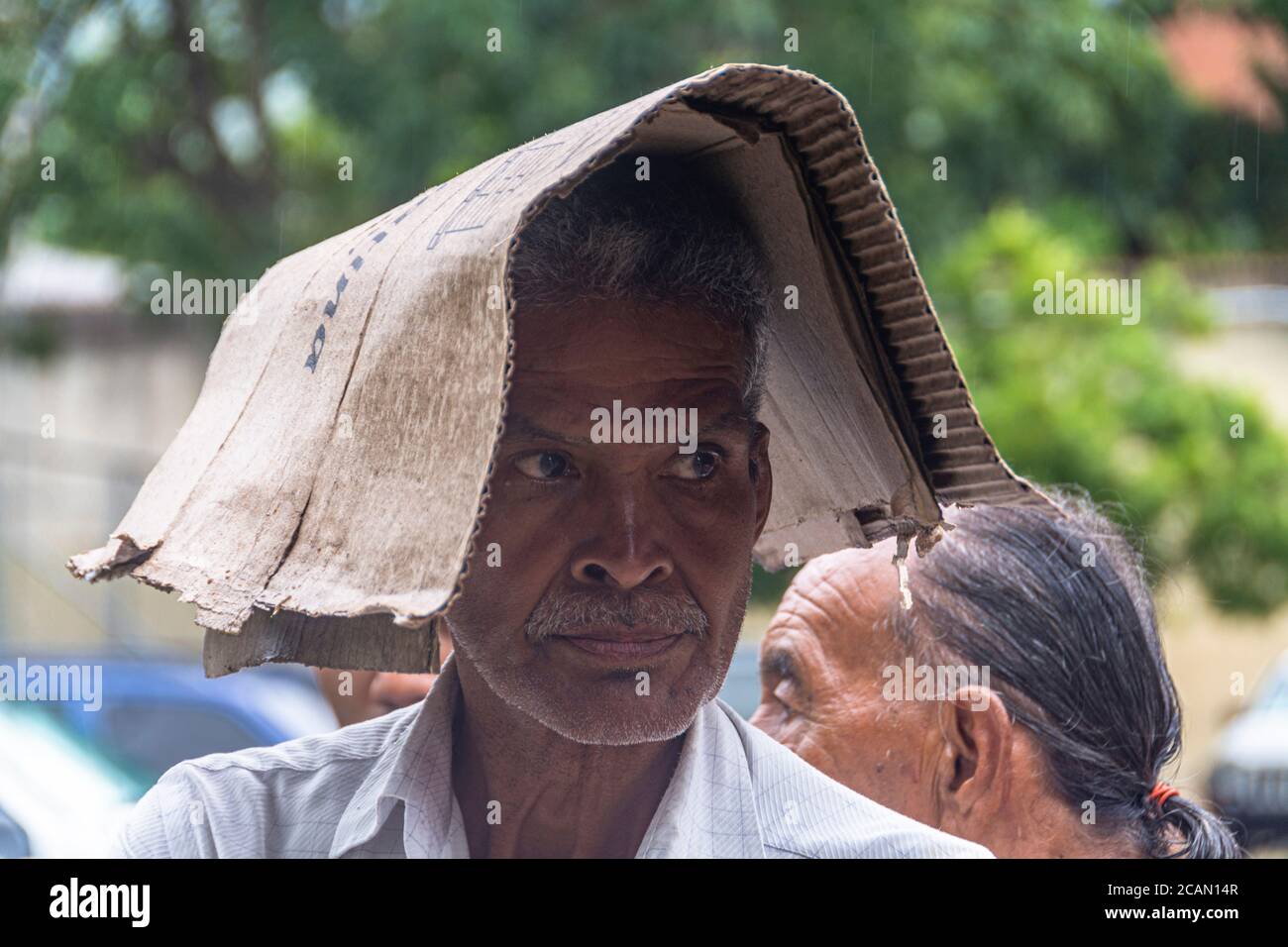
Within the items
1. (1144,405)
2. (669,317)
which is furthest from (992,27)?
(669,317)

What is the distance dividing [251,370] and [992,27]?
8.28m

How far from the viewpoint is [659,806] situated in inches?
78.2

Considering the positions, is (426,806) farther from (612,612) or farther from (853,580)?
(853,580)

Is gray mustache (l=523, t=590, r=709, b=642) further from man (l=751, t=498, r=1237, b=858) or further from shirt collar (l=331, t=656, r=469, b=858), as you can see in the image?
A: man (l=751, t=498, r=1237, b=858)

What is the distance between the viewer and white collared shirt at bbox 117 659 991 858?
6.35 feet

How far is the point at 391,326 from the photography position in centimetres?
160

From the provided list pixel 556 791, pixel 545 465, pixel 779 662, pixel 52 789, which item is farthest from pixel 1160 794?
pixel 52 789

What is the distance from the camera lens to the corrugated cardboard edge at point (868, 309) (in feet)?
5.38

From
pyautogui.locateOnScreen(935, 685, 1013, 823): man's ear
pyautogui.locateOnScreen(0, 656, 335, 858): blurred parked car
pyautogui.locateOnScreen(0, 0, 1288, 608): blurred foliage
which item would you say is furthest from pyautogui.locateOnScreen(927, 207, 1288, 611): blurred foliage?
pyautogui.locateOnScreen(935, 685, 1013, 823): man's ear

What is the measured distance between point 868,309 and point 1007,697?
0.93m

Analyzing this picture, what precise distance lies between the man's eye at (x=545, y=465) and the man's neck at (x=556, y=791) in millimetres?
357

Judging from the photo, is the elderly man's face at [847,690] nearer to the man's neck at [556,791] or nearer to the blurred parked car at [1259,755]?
the man's neck at [556,791]
